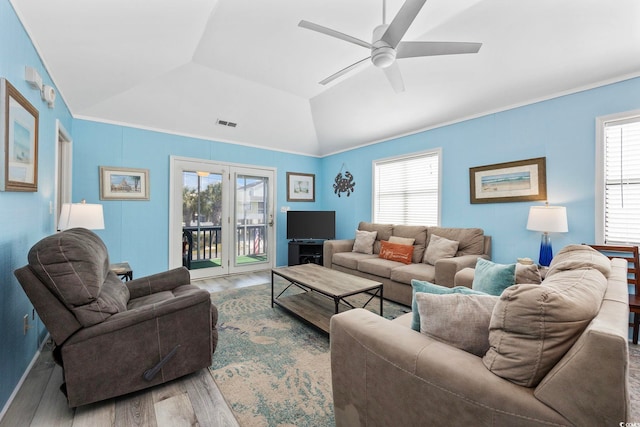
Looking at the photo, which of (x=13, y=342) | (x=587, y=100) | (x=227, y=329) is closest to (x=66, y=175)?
(x=13, y=342)

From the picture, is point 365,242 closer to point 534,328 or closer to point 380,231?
point 380,231

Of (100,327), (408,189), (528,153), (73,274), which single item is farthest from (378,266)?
(73,274)

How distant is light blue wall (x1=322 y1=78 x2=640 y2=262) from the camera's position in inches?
112

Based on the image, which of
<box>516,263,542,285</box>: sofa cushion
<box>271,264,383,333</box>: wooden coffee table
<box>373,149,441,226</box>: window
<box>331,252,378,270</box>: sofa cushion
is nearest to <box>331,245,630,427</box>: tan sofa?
<box>516,263,542,285</box>: sofa cushion

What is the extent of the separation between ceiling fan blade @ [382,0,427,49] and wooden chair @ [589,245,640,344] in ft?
9.06

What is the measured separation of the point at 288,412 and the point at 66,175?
13.0 ft

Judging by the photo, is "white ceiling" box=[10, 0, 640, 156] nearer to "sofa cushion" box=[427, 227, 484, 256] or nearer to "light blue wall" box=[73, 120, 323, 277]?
"light blue wall" box=[73, 120, 323, 277]

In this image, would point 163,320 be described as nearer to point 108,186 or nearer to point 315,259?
point 108,186

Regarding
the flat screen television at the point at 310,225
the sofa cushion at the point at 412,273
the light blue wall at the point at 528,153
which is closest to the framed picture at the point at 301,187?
the flat screen television at the point at 310,225

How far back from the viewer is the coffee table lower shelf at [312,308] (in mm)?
2730

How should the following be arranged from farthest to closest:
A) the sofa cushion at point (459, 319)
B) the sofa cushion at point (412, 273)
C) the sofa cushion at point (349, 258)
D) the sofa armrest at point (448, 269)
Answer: the sofa cushion at point (349, 258)
the sofa cushion at point (412, 273)
the sofa armrest at point (448, 269)
the sofa cushion at point (459, 319)

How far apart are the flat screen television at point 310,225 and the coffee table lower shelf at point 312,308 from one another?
1920 mm

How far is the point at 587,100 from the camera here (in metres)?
2.88

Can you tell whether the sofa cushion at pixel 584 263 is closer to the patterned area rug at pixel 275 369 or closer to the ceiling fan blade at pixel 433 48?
the patterned area rug at pixel 275 369
